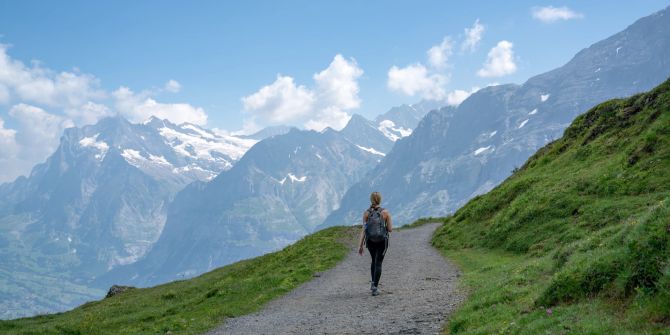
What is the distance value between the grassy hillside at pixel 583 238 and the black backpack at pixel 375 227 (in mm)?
4799

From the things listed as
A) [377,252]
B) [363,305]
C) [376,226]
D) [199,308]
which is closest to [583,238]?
[377,252]

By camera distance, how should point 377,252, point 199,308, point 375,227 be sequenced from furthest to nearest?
point 199,308, point 377,252, point 375,227

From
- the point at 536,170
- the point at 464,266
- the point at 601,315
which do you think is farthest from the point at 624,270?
the point at 536,170

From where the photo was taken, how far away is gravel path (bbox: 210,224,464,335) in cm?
1838

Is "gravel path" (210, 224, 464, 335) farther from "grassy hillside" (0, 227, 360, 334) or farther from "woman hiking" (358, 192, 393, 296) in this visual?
"woman hiking" (358, 192, 393, 296)

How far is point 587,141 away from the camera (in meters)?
50.8

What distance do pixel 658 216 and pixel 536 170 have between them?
42781mm

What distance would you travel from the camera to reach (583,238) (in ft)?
87.4

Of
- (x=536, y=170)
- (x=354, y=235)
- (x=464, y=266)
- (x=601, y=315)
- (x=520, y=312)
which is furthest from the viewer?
(x=354, y=235)

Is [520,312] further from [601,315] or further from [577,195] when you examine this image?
[577,195]

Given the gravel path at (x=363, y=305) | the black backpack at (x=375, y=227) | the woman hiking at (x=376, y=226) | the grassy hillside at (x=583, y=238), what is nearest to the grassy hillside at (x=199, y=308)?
the gravel path at (x=363, y=305)

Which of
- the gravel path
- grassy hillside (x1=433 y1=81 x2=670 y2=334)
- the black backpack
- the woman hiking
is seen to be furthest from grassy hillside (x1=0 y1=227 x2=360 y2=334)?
grassy hillside (x1=433 y1=81 x2=670 y2=334)

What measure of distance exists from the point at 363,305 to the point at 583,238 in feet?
42.2

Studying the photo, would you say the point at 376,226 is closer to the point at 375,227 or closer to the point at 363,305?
the point at 375,227
